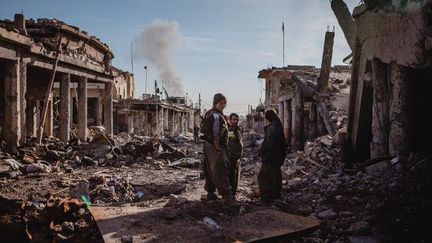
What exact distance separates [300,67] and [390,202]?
2651 cm

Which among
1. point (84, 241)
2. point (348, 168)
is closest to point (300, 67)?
point (348, 168)

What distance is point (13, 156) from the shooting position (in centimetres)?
1001

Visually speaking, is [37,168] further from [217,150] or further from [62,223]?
[217,150]

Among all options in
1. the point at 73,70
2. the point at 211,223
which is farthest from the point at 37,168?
the point at 211,223

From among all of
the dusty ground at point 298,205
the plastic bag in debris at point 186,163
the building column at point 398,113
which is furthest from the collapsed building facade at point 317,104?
the building column at point 398,113

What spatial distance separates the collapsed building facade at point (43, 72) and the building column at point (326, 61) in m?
9.12

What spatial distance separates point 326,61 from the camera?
14109mm

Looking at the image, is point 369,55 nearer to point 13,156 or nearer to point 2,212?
point 2,212

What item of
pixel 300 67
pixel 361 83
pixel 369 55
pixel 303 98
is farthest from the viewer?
pixel 300 67

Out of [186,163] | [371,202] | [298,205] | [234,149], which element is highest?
[234,149]

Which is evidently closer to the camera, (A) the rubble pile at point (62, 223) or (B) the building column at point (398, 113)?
(A) the rubble pile at point (62, 223)

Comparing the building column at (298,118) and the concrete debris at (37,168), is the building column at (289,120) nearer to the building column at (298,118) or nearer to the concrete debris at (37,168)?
the building column at (298,118)

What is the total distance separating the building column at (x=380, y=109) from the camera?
265 inches

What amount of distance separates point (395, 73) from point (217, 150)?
341cm
